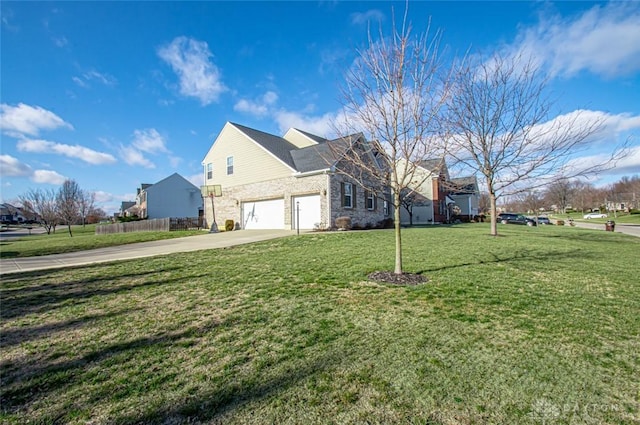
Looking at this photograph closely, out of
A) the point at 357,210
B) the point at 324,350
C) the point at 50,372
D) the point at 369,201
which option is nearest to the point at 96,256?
the point at 50,372

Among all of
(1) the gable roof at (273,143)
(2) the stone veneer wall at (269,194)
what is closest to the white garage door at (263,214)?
(2) the stone veneer wall at (269,194)

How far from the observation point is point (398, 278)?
571 cm

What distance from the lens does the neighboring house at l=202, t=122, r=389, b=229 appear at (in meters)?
17.3

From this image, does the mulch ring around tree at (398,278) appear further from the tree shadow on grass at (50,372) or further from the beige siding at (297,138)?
the beige siding at (297,138)

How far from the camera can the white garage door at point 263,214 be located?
Result: 62.3ft

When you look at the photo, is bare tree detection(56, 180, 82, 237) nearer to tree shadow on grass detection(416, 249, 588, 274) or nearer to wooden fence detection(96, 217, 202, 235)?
wooden fence detection(96, 217, 202, 235)

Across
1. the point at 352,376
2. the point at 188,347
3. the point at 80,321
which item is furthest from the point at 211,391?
the point at 80,321

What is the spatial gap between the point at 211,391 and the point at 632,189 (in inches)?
3351

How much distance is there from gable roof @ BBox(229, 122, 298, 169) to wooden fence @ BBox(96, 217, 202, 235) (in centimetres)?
952

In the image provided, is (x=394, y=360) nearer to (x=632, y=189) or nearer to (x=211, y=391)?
(x=211, y=391)

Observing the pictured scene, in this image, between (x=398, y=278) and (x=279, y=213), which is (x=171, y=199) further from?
(x=398, y=278)

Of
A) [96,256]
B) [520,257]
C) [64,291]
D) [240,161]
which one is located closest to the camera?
[64,291]

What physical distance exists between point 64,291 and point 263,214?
14492 millimetres

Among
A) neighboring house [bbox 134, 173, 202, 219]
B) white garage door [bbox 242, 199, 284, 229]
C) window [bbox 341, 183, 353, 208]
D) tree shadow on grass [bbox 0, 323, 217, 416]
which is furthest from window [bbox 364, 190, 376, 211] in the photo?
neighboring house [bbox 134, 173, 202, 219]
